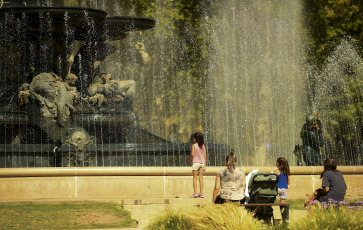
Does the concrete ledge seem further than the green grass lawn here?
Yes

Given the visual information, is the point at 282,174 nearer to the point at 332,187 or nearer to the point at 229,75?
the point at 332,187

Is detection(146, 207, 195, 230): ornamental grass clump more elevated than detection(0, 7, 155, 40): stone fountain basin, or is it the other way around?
detection(0, 7, 155, 40): stone fountain basin

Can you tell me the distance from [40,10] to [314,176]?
7796mm

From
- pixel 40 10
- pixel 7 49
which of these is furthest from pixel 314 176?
pixel 7 49

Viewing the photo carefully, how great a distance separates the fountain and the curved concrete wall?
8.16 ft

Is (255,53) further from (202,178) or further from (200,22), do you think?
(202,178)

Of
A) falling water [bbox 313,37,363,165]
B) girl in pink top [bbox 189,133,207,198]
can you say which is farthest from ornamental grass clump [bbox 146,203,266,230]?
falling water [bbox 313,37,363,165]

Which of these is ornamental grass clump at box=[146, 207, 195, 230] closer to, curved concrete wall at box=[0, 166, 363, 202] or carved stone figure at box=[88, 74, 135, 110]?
curved concrete wall at box=[0, 166, 363, 202]

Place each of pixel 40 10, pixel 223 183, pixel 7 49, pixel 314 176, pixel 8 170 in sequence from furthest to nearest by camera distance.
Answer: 1. pixel 7 49
2. pixel 40 10
3. pixel 314 176
4. pixel 8 170
5. pixel 223 183

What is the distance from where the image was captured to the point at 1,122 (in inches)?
772

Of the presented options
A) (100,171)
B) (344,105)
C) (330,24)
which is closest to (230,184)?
(100,171)

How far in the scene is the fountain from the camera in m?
18.5

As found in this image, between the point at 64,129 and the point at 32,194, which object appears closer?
the point at 32,194

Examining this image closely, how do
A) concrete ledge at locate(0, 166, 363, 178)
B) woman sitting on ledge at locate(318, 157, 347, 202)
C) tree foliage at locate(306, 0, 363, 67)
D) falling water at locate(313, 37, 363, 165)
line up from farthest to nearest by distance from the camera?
tree foliage at locate(306, 0, 363, 67)
falling water at locate(313, 37, 363, 165)
concrete ledge at locate(0, 166, 363, 178)
woman sitting on ledge at locate(318, 157, 347, 202)
